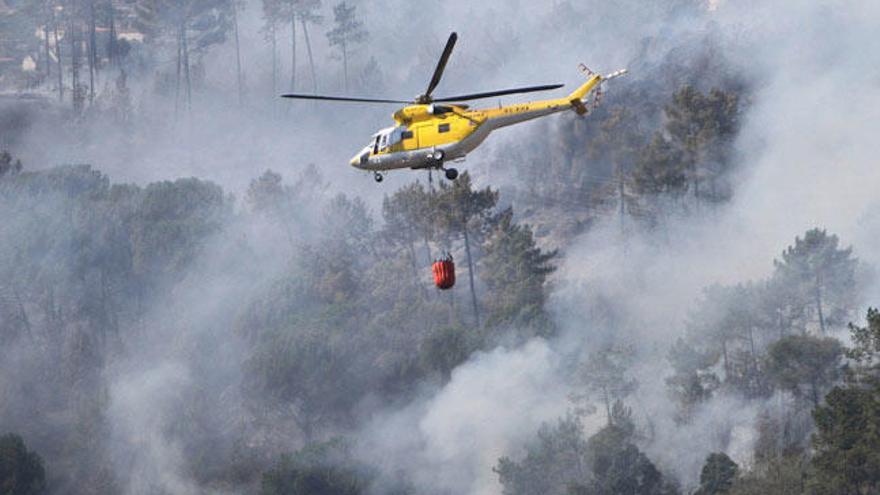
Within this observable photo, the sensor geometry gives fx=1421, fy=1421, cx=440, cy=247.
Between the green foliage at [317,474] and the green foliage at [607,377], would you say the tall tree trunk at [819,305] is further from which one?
the green foliage at [317,474]

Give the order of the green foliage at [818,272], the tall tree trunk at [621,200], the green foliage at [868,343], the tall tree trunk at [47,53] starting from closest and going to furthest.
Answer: the green foliage at [868,343] < the green foliage at [818,272] < the tall tree trunk at [621,200] < the tall tree trunk at [47,53]

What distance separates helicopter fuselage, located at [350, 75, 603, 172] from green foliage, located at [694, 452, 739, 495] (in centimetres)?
3213

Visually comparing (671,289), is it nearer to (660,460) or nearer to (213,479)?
(660,460)

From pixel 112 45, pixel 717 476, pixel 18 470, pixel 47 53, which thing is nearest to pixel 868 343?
pixel 717 476

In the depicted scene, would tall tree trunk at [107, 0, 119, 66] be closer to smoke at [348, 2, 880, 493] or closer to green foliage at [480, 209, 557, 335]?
smoke at [348, 2, 880, 493]

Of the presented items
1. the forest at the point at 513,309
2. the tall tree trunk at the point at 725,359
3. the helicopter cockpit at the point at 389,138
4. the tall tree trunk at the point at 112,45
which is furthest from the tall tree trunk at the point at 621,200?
Result: the tall tree trunk at the point at 112,45

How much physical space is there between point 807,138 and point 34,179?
6451 cm

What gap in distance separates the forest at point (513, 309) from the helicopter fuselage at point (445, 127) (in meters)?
25.5

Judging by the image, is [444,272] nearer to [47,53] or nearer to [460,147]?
[460,147]

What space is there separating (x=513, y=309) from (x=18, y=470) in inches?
1360

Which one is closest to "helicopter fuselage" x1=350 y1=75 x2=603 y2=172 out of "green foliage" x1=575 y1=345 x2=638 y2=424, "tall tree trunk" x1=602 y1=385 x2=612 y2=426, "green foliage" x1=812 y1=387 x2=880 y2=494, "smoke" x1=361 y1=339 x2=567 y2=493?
"green foliage" x1=812 y1=387 x2=880 y2=494

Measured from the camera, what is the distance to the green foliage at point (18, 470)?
91438mm

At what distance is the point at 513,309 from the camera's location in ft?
322

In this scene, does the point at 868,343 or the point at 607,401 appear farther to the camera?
the point at 607,401
